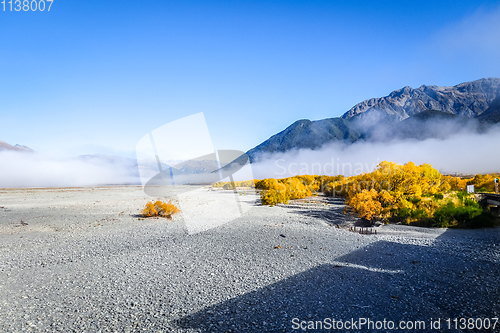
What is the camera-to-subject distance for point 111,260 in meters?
8.54

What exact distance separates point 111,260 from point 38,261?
2486 mm

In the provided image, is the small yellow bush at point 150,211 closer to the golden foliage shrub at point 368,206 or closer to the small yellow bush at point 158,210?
the small yellow bush at point 158,210

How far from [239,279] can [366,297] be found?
3.18 m

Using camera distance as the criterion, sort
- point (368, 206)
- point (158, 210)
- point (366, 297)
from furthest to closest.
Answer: point (158, 210) → point (368, 206) → point (366, 297)

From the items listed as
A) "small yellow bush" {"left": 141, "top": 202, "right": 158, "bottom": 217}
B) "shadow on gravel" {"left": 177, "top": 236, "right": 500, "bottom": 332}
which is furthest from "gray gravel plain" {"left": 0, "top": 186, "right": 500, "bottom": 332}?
"small yellow bush" {"left": 141, "top": 202, "right": 158, "bottom": 217}

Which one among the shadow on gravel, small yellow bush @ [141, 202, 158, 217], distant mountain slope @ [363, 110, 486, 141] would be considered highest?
distant mountain slope @ [363, 110, 486, 141]

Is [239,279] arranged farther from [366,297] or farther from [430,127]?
[430,127]

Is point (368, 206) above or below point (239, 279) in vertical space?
above

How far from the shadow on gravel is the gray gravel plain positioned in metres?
0.03

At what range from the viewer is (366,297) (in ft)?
18.6

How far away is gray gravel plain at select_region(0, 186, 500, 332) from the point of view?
4973mm

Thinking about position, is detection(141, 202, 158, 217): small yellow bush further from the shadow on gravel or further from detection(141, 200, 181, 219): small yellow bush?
the shadow on gravel

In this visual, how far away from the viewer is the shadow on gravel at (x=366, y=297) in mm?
4898

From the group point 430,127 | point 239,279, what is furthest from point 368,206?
point 430,127
